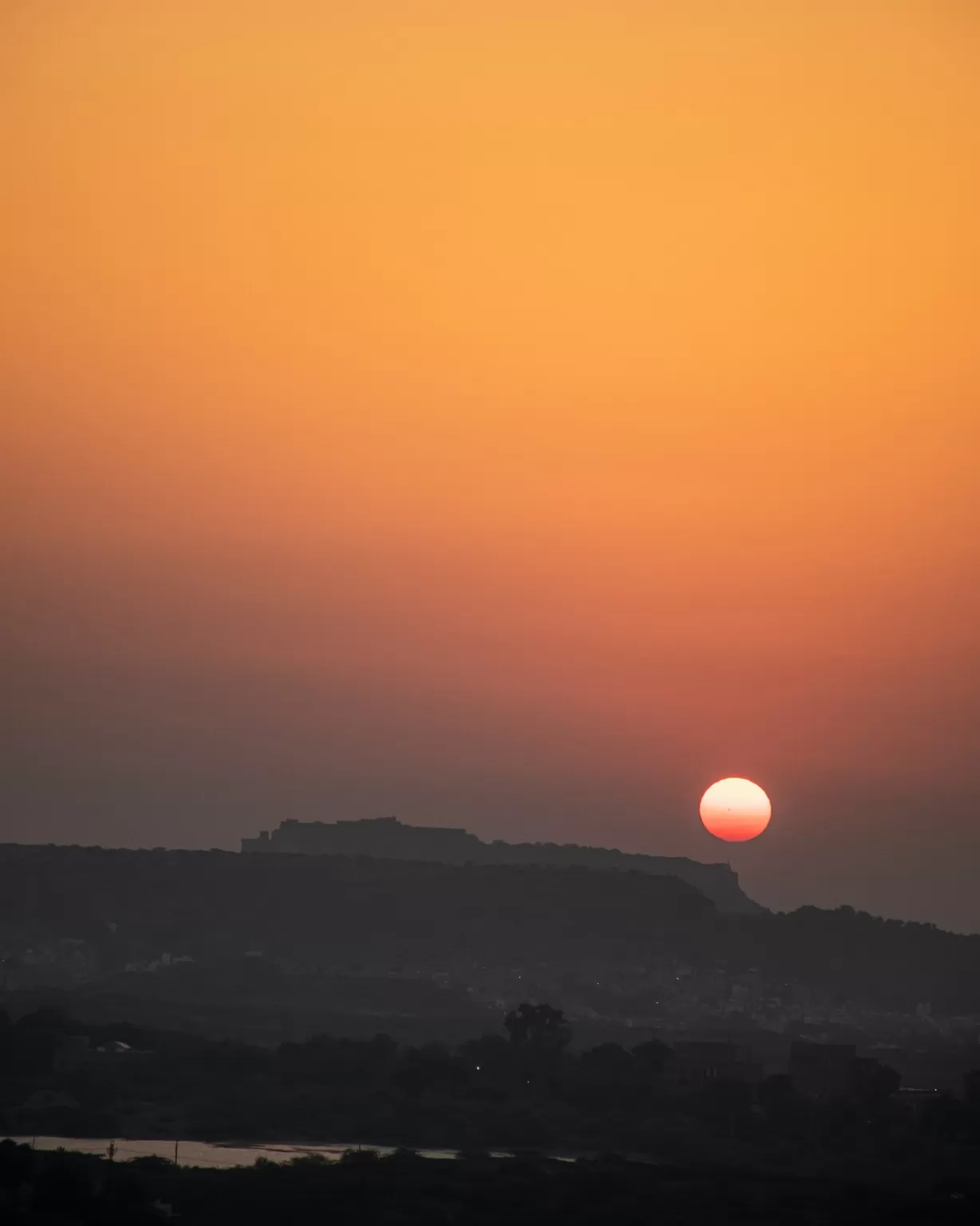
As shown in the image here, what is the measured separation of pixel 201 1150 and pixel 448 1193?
16867 mm

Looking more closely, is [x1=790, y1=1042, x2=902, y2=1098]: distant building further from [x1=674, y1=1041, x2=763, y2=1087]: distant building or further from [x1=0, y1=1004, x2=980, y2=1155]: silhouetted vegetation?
[x1=674, y1=1041, x2=763, y2=1087]: distant building

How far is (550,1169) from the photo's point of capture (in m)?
75.8

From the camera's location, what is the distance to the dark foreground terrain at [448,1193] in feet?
196

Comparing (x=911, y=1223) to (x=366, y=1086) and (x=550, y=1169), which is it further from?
(x=366, y=1086)

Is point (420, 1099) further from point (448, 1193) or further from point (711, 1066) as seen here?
point (448, 1193)

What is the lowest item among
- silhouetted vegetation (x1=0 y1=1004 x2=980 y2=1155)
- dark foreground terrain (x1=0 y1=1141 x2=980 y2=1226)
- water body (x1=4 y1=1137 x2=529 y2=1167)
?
dark foreground terrain (x1=0 y1=1141 x2=980 y2=1226)

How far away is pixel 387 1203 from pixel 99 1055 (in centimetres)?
4025

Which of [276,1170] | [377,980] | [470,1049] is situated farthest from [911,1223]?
[377,980]

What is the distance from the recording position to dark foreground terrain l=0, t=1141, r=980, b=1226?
59750 millimetres

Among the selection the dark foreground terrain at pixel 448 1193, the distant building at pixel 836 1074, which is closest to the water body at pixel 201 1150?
the dark foreground terrain at pixel 448 1193

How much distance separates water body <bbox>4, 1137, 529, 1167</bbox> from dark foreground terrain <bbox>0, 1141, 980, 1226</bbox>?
3.83 m

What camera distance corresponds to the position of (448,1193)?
67.9 metres

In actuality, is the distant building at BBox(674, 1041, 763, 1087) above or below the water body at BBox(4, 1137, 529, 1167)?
above

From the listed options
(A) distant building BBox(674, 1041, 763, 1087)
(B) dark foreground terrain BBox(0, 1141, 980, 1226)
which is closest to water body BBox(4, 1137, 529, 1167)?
(B) dark foreground terrain BBox(0, 1141, 980, 1226)
